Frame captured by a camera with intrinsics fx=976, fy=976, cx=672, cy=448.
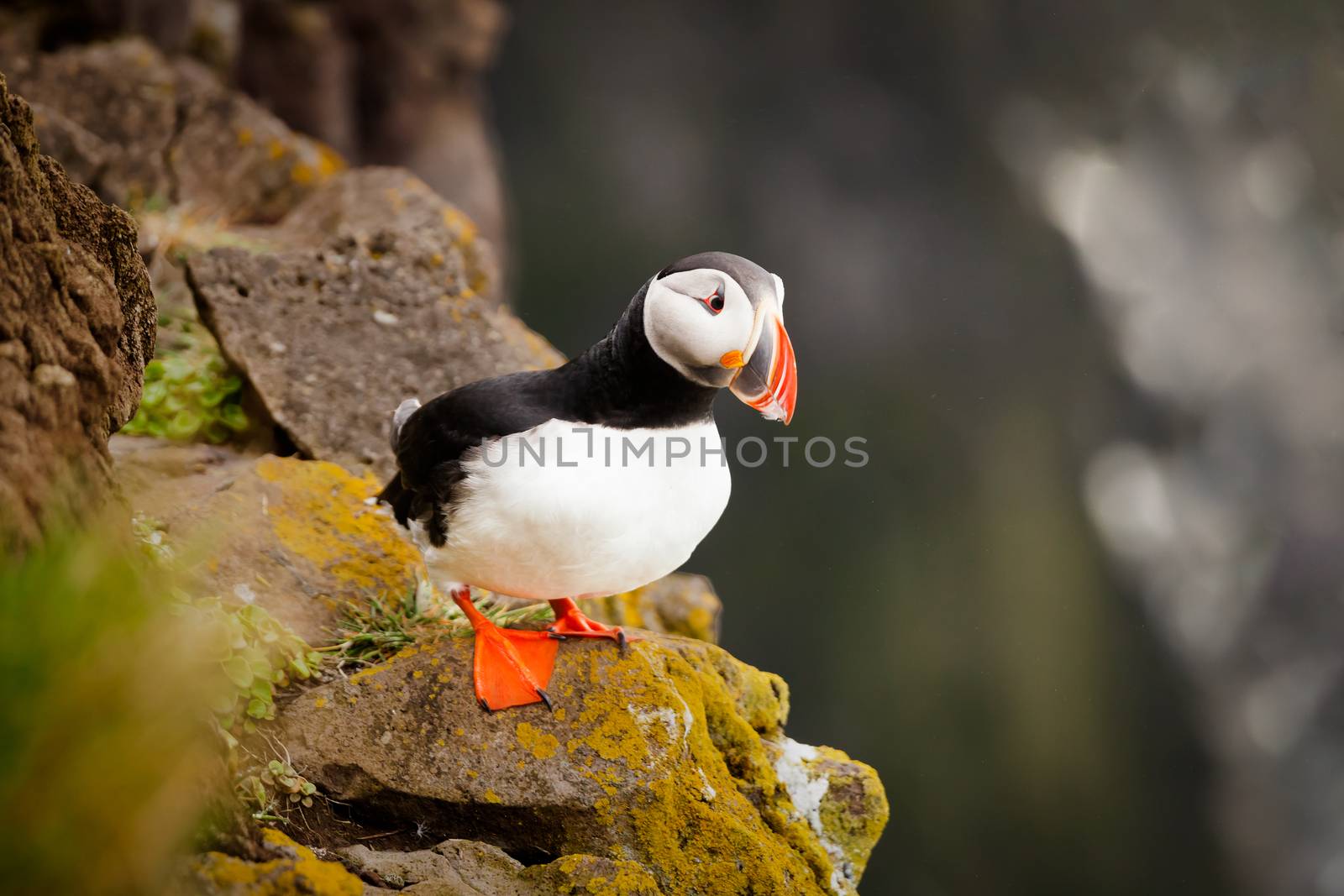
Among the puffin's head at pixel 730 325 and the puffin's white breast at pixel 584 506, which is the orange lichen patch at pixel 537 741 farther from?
the puffin's head at pixel 730 325

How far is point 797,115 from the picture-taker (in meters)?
6.91

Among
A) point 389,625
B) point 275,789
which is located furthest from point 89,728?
point 389,625

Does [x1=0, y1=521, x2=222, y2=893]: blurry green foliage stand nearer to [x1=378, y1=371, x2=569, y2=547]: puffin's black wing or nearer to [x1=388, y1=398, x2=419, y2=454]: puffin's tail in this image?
[x1=378, y1=371, x2=569, y2=547]: puffin's black wing

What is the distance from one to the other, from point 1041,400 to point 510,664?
→ 517 cm

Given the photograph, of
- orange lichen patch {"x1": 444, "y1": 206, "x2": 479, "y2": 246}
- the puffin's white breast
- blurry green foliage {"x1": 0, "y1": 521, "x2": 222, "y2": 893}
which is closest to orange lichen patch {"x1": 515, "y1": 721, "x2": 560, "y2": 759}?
the puffin's white breast

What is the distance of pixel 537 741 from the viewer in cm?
252

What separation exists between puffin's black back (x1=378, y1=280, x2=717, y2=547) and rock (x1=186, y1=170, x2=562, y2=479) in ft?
4.05

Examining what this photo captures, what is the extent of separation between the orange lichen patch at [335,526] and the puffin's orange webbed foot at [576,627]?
0.79 m

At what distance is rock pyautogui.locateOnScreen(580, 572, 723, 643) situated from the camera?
445cm

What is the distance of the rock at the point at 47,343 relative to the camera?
5.33ft

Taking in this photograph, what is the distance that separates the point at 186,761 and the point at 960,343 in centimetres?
611

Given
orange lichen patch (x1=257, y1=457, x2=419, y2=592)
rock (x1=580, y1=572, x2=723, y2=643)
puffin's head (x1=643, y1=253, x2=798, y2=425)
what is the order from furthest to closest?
rock (x1=580, y1=572, x2=723, y2=643) < orange lichen patch (x1=257, y1=457, x2=419, y2=592) < puffin's head (x1=643, y1=253, x2=798, y2=425)

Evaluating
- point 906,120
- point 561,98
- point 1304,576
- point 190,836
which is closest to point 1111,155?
point 906,120

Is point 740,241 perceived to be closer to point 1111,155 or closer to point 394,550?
point 1111,155
